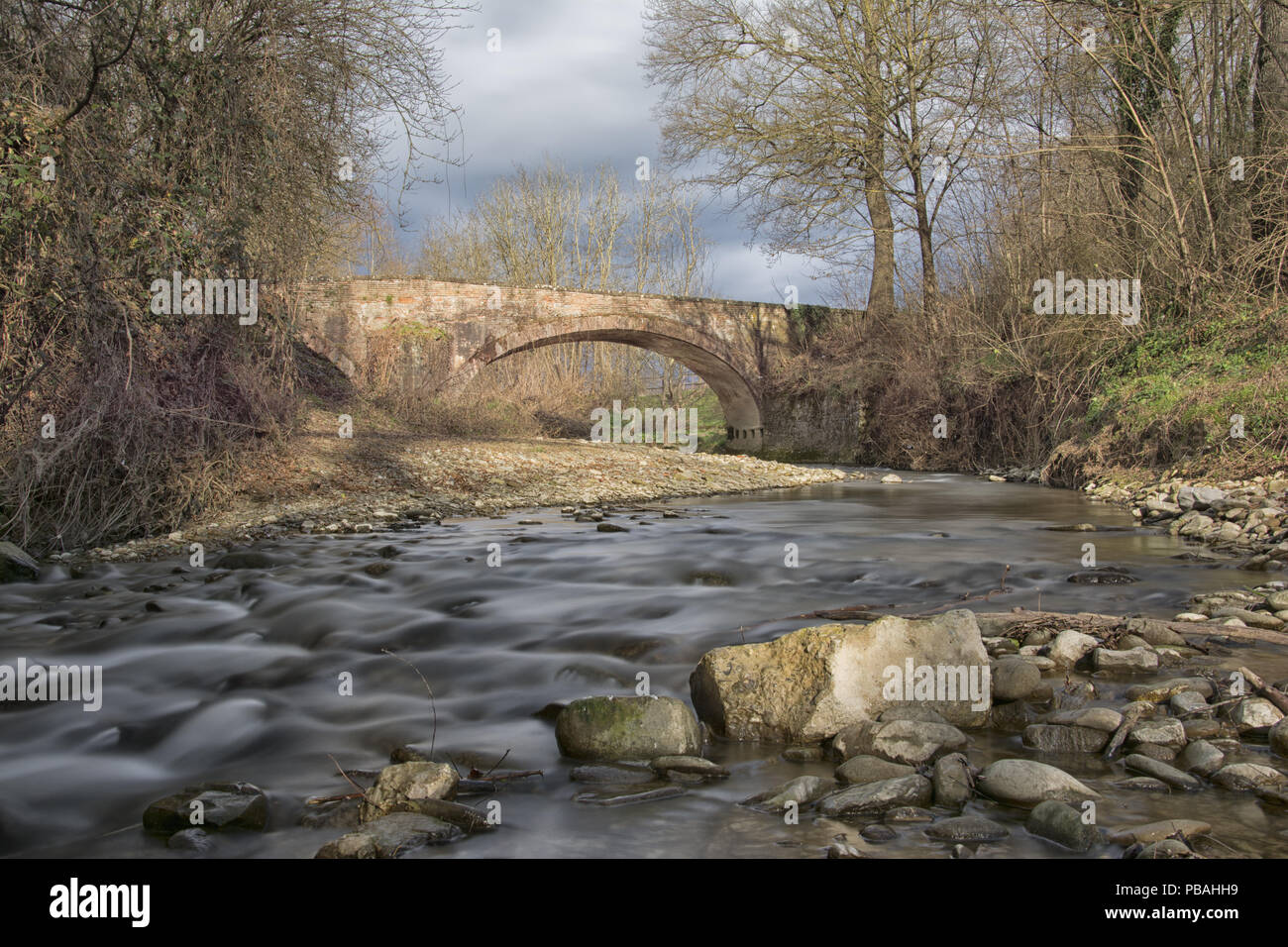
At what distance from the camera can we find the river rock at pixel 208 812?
264 cm

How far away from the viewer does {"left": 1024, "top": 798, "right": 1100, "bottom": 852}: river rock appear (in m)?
2.33

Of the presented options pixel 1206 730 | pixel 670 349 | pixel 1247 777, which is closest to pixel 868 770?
pixel 1247 777

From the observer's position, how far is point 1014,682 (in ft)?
11.2

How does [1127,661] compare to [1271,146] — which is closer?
[1127,661]

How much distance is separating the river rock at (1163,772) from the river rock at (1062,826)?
47cm

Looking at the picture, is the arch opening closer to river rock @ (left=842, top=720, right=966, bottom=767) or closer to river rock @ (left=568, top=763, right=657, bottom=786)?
river rock @ (left=568, top=763, right=657, bottom=786)

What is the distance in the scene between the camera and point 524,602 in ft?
18.7

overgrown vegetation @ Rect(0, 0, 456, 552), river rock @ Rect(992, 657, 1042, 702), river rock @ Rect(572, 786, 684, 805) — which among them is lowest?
river rock @ Rect(572, 786, 684, 805)

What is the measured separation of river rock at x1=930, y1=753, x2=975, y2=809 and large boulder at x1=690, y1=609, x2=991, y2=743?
1.63 ft

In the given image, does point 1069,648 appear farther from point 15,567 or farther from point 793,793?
point 15,567

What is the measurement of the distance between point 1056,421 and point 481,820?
47.8ft

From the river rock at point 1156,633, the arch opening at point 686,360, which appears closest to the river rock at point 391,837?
the river rock at point 1156,633

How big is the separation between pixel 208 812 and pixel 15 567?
16.3ft

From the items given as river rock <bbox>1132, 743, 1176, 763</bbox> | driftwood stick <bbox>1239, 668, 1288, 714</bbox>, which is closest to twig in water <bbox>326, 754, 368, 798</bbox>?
river rock <bbox>1132, 743, 1176, 763</bbox>
